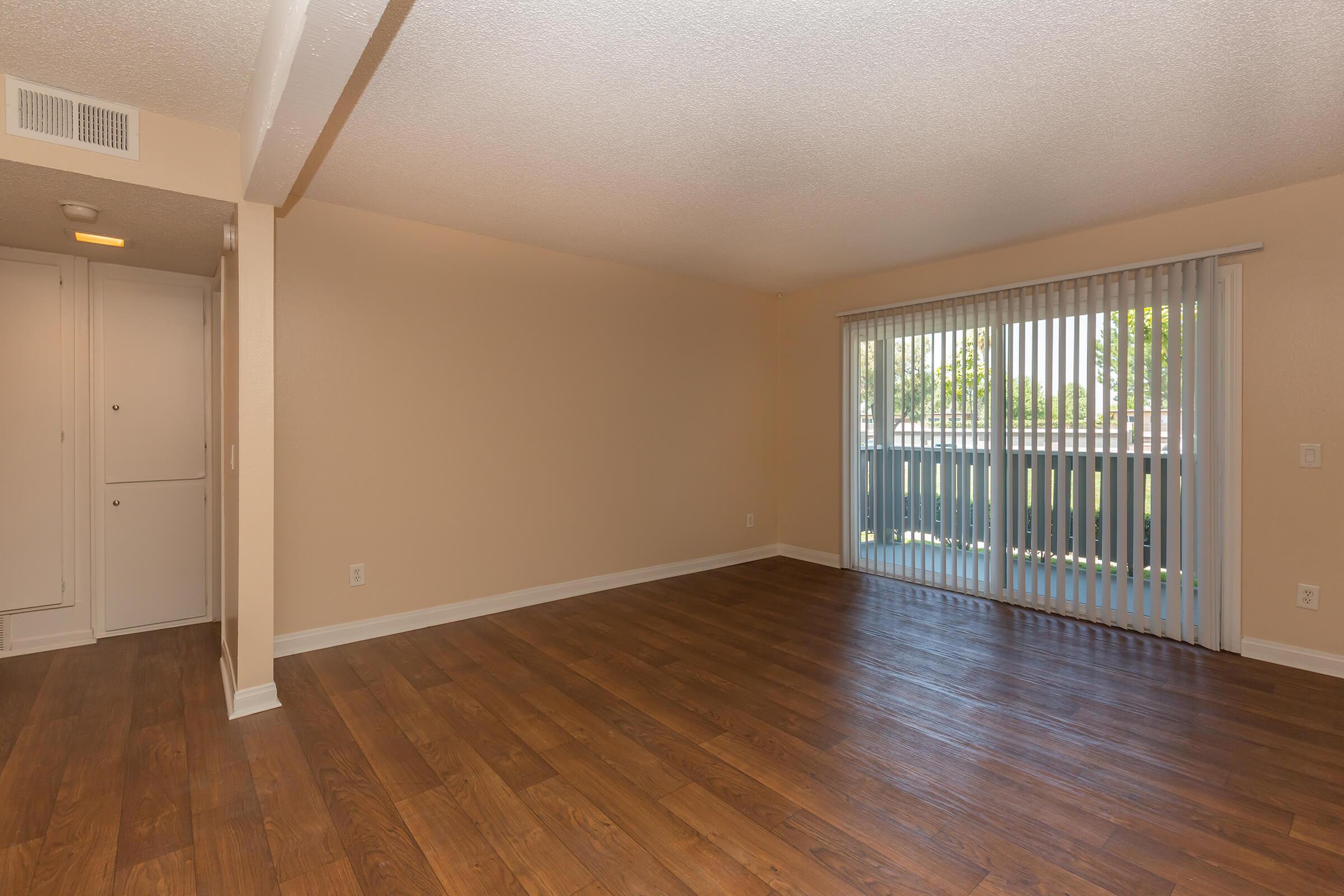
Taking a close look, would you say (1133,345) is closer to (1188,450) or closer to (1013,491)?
(1188,450)

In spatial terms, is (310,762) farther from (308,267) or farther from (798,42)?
(798,42)

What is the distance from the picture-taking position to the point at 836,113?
2.54 meters

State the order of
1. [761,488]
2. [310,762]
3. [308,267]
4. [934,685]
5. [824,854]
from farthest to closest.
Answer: [761,488] < [308,267] < [934,685] < [310,762] < [824,854]

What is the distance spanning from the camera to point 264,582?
283 centimetres

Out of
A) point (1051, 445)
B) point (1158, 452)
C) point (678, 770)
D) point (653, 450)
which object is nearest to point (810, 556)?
point (653, 450)

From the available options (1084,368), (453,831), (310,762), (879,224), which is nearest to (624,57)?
(879,224)

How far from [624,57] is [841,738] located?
2.73 meters

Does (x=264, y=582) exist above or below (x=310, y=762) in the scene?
above

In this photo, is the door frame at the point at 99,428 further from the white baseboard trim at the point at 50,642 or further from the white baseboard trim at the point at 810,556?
the white baseboard trim at the point at 810,556

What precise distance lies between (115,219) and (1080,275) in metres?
5.40

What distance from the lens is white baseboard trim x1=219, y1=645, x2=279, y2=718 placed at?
2.70 metres

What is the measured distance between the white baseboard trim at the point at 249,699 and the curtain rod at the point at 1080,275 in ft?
15.8

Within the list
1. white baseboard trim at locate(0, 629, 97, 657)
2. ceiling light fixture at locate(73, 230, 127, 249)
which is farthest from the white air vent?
white baseboard trim at locate(0, 629, 97, 657)

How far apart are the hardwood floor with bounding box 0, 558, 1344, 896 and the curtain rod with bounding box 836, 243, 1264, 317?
2.28m
